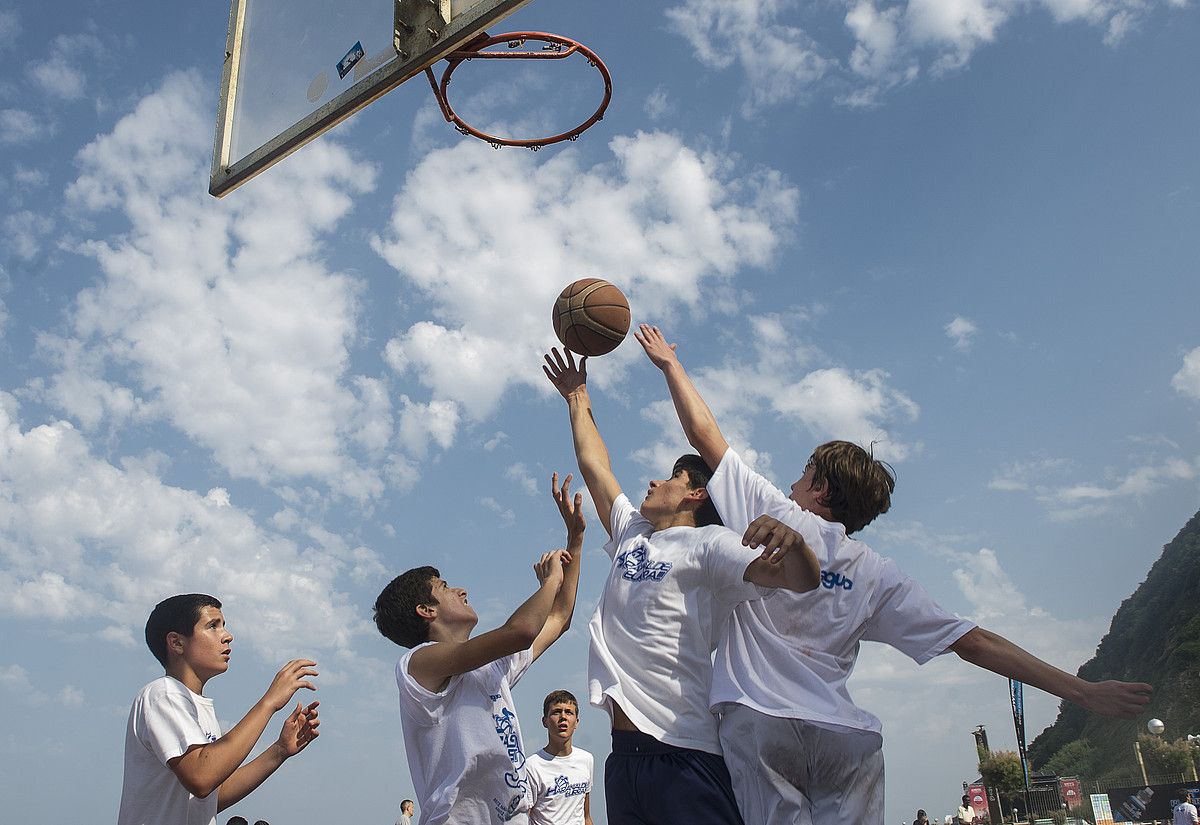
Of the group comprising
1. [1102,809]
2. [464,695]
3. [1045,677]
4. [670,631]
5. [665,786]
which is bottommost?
[665,786]

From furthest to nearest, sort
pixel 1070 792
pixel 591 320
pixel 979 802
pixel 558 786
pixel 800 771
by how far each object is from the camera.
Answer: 1. pixel 979 802
2. pixel 1070 792
3. pixel 558 786
4. pixel 591 320
5. pixel 800 771

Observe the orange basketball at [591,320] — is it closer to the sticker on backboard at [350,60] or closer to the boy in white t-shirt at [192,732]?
the sticker on backboard at [350,60]

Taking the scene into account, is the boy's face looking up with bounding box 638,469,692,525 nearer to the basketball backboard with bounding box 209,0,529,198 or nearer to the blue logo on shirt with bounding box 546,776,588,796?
the basketball backboard with bounding box 209,0,529,198

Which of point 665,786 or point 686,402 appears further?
point 686,402

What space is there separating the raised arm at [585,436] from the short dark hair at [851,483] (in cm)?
103

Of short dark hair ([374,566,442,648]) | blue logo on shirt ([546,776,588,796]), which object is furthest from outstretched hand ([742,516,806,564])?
blue logo on shirt ([546,776,588,796])

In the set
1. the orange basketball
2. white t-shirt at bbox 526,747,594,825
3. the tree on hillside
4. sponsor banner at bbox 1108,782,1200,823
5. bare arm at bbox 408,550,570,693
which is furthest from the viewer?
the tree on hillside

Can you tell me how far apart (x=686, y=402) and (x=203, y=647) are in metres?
2.58

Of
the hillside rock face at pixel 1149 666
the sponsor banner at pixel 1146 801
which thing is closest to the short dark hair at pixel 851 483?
the sponsor banner at pixel 1146 801

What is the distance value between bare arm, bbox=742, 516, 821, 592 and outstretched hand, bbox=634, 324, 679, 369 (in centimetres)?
156

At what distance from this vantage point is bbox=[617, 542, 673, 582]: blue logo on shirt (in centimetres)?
405

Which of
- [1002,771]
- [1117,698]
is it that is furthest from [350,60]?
[1002,771]

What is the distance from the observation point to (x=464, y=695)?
167 inches

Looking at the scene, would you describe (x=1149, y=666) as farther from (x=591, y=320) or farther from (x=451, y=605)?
(x=451, y=605)
